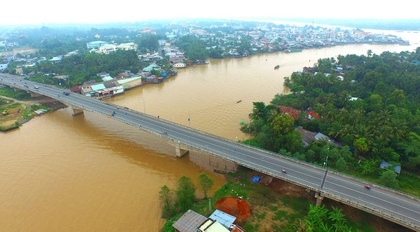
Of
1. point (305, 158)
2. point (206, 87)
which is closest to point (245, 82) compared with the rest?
point (206, 87)

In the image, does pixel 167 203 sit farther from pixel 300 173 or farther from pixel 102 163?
pixel 102 163

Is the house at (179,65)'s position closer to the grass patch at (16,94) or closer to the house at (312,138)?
the grass patch at (16,94)

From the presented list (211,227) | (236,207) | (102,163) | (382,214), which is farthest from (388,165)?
(102,163)

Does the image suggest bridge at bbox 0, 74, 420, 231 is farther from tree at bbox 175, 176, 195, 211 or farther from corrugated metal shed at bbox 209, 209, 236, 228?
corrugated metal shed at bbox 209, 209, 236, 228

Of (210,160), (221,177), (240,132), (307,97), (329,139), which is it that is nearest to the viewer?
(221,177)

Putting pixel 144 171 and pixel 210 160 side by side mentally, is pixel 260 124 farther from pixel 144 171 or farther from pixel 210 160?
pixel 144 171

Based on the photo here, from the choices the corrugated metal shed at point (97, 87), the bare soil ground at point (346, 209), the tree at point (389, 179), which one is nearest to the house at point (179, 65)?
the corrugated metal shed at point (97, 87)
